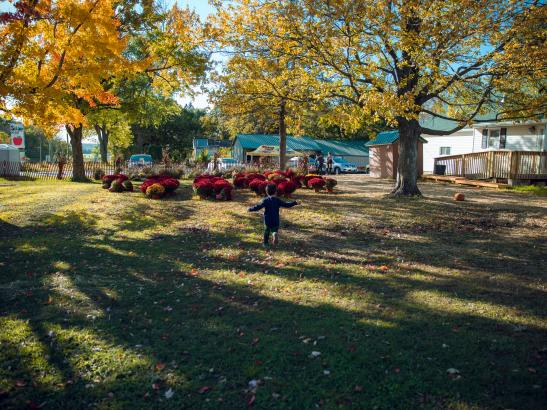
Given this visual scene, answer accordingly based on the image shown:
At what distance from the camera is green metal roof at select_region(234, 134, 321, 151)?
47916 millimetres

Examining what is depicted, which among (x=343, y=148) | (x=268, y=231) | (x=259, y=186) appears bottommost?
A: (x=268, y=231)

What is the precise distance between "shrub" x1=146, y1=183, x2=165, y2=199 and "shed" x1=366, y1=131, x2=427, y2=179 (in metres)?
16.6

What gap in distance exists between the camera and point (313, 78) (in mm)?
13820

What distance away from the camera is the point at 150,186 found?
568 inches

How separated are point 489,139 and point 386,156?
6.91m

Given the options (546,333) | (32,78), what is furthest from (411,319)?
(32,78)

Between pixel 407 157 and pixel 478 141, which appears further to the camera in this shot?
pixel 478 141

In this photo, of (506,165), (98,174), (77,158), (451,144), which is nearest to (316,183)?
(506,165)

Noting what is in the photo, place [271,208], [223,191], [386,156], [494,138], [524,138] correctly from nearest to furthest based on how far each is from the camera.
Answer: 1. [271,208]
2. [223,191]
3. [524,138]
4. [494,138]
5. [386,156]

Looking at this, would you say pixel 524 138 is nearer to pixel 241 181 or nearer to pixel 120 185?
pixel 241 181

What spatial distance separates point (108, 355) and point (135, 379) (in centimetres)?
58

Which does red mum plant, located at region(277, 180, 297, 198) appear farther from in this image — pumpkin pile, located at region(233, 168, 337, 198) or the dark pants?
the dark pants

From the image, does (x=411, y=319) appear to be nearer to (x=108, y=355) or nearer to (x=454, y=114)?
(x=108, y=355)

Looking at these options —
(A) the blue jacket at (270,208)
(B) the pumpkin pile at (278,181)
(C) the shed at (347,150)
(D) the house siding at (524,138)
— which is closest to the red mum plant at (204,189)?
(B) the pumpkin pile at (278,181)
